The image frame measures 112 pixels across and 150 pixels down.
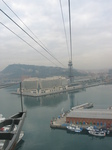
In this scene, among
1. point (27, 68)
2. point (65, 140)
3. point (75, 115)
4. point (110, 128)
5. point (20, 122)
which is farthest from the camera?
point (27, 68)

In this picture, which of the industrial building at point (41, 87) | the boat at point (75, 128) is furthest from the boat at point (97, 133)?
the industrial building at point (41, 87)

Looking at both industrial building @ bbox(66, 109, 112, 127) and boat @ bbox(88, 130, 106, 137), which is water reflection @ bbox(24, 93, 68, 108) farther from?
boat @ bbox(88, 130, 106, 137)

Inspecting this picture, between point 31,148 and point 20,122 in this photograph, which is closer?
point 20,122

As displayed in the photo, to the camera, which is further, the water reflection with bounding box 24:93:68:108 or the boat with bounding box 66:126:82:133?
the water reflection with bounding box 24:93:68:108

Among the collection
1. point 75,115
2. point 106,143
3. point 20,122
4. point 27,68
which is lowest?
point 106,143

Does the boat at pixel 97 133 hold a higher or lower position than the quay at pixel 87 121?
lower

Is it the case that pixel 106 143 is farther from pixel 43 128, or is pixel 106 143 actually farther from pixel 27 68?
pixel 27 68

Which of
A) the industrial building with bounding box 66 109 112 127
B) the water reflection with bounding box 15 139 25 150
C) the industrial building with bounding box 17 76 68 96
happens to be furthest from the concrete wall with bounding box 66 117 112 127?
the industrial building with bounding box 17 76 68 96

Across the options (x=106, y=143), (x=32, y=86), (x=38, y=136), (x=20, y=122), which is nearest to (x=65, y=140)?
(x=38, y=136)

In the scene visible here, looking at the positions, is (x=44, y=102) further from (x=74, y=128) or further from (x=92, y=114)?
(x=74, y=128)

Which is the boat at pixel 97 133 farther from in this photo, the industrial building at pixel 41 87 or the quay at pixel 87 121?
the industrial building at pixel 41 87

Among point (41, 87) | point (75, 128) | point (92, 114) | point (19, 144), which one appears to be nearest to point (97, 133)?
point (75, 128)
